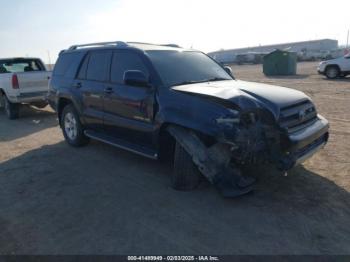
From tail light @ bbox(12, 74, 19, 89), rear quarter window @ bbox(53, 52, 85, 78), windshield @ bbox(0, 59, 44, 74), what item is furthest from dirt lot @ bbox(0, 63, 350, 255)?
windshield @ bbox(0, 59, 44, 74)

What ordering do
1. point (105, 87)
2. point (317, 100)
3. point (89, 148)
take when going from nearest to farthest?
point (105, 87)
point (89, 148)
point (317, 100)

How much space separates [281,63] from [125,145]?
82.7 ft

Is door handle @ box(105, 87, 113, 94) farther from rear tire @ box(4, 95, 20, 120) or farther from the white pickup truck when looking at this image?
rear tire @ box(4, 95, 20, 120)

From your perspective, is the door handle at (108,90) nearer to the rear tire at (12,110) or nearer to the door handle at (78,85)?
the door handle at (78,85)

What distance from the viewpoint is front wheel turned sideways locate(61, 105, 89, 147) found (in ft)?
22.8

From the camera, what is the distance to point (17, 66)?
11570mm

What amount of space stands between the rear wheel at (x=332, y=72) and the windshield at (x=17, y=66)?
1733cm

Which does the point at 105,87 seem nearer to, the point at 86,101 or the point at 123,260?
the point at 86,101

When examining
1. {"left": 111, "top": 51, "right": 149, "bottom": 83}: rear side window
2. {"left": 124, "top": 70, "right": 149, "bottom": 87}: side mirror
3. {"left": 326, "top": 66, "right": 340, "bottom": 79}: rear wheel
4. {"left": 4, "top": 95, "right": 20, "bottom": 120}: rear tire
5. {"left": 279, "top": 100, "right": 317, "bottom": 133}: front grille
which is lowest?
{"left": 326, "top": 66, "right": 340, "bottom": 79}: rear wheel

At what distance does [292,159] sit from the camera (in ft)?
13.8

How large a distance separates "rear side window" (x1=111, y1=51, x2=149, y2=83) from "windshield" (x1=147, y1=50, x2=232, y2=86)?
0.66 ft

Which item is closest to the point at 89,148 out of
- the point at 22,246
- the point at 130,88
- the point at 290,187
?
the point at 130,88

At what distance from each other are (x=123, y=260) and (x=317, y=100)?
10.9m

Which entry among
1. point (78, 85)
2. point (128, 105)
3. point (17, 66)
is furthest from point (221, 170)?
point (17, 66)
